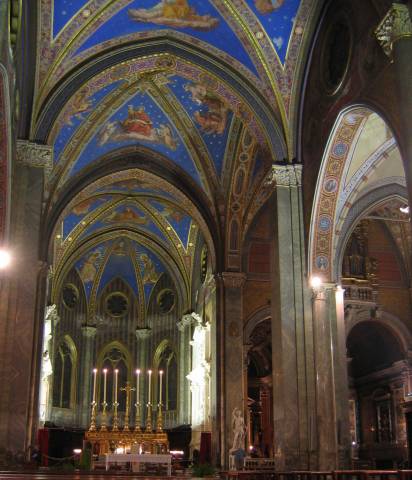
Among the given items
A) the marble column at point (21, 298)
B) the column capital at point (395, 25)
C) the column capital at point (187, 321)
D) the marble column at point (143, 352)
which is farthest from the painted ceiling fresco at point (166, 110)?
the column capital at point (395, 25)

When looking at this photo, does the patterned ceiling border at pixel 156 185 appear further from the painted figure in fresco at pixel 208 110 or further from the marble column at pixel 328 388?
the marble column at pixel 328 388

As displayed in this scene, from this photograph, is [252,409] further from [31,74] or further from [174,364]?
[31,74]

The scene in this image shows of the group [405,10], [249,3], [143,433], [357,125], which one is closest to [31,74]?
[249,3]

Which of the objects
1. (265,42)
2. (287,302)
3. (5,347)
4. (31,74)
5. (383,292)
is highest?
(265,42)

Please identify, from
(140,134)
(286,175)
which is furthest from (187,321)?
(286,175)

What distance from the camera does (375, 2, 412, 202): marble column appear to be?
1078cm

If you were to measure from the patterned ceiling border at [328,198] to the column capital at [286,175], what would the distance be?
882 millimetres

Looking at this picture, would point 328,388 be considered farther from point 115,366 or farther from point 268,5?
point 115,366

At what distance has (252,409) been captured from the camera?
29500 mm

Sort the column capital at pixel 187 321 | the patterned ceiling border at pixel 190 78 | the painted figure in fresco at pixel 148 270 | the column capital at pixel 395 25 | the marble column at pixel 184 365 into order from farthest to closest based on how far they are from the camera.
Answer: the painted figure in fresco at pixel 148 270 < the marble column at pixel 184 365 < the column capital at pixel 187 321 < the patterned ceiling border at pixel 190 78 < the column capital at pixel 395 25

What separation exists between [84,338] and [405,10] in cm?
2478

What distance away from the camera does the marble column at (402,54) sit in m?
10.8

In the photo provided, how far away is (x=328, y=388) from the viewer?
48.9 ft

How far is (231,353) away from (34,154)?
9961mm
